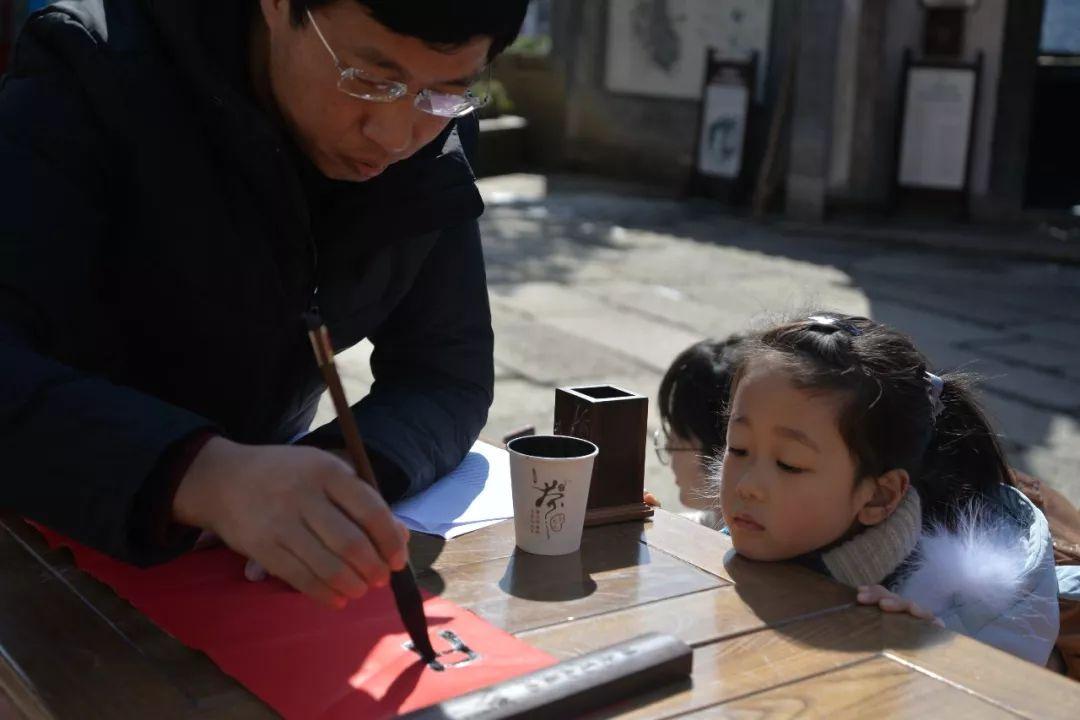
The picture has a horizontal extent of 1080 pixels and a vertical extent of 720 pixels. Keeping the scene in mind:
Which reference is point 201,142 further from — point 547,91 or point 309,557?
point 547,91

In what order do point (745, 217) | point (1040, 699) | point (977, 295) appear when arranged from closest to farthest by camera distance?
point (1040, 699), point (977, 295), point (745, 217)

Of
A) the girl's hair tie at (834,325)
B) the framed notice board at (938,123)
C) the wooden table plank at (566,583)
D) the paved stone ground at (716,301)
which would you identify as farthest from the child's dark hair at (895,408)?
the framed notice board at (938,123)

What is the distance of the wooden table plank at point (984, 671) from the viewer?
4.42 ft

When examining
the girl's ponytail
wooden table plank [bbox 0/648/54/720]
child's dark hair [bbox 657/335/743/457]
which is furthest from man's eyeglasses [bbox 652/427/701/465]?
wooden table plank [bbox 0/648/54/720]

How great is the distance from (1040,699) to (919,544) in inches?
23.2

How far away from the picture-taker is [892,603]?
1.60 metres

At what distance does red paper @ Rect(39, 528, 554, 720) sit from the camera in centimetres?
132

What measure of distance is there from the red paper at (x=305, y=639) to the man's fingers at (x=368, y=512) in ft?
0.45

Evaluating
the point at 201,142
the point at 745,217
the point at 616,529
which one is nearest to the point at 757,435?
the point at 616,529

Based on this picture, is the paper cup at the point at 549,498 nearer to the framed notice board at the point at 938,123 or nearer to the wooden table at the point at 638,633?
the wooden table at the point at 638,633

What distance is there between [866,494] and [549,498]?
1.66 ft

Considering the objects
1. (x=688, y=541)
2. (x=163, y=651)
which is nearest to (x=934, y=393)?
(x=688, y=541)

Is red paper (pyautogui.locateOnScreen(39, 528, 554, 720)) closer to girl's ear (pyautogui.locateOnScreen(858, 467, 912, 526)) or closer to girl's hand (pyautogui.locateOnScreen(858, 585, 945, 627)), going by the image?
girl's hand (pyautogui.locateOnScreen(858, 585, 945, 627))

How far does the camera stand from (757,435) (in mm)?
1908
